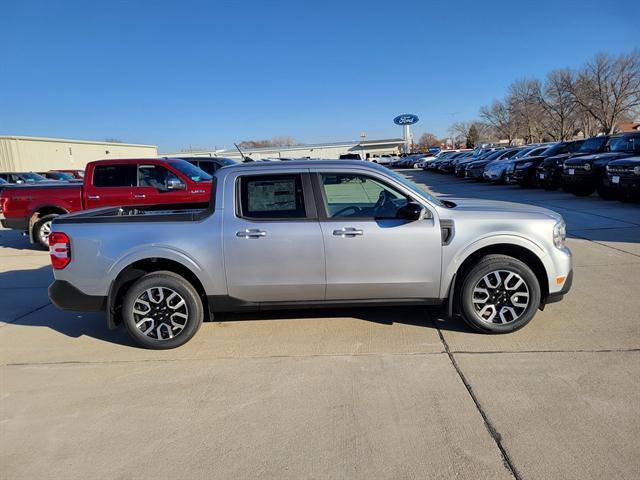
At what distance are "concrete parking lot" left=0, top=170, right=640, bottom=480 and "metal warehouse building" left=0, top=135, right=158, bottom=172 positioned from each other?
44419mm

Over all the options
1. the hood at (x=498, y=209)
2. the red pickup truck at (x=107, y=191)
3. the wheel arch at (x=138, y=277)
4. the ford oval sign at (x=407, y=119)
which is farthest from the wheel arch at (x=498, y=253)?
the ford oval sign at (x=407, y=119)

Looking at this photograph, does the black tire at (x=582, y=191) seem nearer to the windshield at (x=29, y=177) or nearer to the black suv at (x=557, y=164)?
the black suv at (x=557, y=164)

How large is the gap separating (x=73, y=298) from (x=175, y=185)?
4.84 m

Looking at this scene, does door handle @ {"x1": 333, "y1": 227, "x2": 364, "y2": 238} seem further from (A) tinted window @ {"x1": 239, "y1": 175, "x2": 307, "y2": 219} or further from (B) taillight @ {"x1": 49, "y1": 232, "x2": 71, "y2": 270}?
(B) taillight @ {"x1": 49, "y1": 232, "x2": 71, "y2": 270}

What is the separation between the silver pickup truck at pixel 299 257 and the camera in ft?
13.9

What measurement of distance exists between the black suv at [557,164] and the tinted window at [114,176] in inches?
563

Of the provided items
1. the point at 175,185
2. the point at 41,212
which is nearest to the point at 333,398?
the point at 175,185

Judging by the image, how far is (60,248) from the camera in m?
4.27

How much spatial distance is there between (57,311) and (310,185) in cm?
381

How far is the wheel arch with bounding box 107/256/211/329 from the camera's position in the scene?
14.1 feet

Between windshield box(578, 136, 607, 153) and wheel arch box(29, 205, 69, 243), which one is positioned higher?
windshield box(578, 136, 607, 153)

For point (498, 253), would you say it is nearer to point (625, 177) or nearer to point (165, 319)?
point (165, 319)

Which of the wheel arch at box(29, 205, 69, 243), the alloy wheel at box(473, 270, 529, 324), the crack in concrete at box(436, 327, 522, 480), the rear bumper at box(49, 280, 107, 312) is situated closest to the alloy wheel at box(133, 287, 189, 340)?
the rear bumper at box(49, 280, 107, 312)

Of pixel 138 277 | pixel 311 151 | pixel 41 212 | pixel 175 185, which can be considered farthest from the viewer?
pixel 311 151
